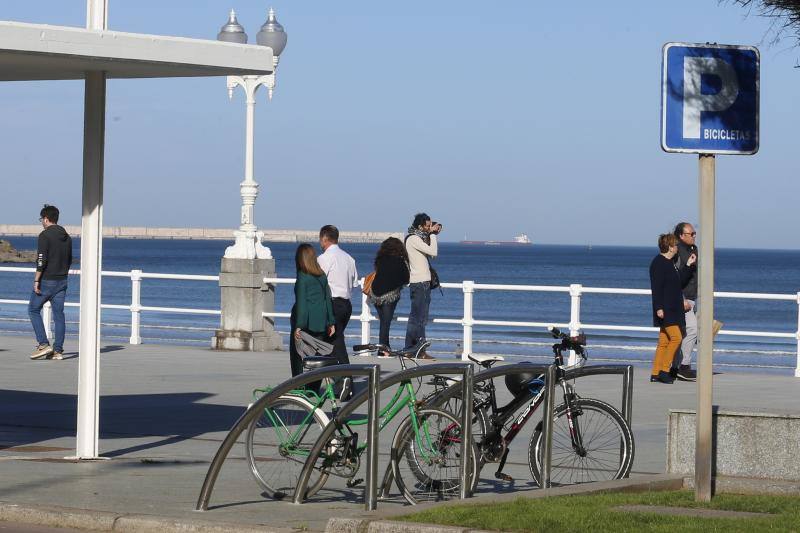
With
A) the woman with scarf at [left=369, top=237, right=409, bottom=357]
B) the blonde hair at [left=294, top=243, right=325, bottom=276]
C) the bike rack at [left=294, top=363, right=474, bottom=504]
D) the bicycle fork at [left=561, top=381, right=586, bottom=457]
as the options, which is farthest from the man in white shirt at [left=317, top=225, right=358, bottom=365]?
the bike rack at [left=294, top=363, right=474, bottom=504]

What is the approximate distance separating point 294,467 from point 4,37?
3.20 meters

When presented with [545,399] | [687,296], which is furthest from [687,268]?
[545,399]

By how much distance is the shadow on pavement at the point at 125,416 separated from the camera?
1241 centimetres

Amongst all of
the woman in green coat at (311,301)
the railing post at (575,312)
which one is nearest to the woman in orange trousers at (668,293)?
the railing post at (575,312)

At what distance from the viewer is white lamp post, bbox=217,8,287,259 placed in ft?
70.2

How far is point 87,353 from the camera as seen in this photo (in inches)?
430

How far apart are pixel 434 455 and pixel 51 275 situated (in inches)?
461

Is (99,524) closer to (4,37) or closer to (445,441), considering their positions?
(445,441)

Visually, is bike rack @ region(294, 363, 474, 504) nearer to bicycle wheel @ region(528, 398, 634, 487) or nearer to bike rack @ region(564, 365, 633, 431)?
bicycle wheel @ region(528, 398, 634, 487)

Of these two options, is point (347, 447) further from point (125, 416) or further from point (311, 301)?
point (125, 416)

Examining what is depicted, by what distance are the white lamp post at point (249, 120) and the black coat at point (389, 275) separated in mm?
1841

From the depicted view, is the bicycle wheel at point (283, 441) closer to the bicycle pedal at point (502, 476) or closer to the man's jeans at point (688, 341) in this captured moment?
the bicycle pedal at point (502, 476)

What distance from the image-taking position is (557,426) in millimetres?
9570

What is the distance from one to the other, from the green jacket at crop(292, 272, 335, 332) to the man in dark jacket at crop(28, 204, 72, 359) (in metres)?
6.52
